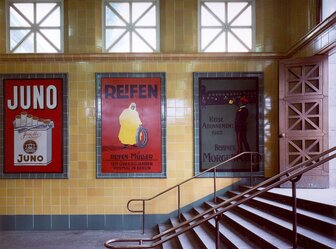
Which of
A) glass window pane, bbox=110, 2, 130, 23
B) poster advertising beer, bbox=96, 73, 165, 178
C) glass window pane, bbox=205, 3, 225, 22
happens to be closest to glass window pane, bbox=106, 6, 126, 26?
glass window pane, bbox=110, 2, 130, 23

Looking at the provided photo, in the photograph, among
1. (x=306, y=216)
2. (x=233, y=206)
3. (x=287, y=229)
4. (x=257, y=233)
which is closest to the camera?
(x=233, y=206)

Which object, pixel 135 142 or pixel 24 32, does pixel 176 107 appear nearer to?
pixel 135 142

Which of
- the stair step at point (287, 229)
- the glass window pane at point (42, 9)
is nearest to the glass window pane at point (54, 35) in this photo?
the glass window pane at point (42, 9)

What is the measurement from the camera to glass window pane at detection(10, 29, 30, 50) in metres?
8.19

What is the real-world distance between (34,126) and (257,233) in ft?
18.3

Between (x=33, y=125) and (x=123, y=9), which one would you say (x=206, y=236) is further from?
(x=123, y=9)

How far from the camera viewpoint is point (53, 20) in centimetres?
821

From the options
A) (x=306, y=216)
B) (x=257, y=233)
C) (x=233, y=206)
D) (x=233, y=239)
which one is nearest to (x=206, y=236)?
(x=233, y=239)

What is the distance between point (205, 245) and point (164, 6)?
5.50 meters

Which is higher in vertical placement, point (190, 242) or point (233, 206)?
point (233, 206)

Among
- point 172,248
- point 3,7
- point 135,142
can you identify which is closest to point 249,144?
point 135,142

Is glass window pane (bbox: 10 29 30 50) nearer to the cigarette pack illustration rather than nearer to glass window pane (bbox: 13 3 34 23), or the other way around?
glass window pane (bbox: 13 3 34 23)

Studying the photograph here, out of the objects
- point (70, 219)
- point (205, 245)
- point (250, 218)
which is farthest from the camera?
point (70, 219)

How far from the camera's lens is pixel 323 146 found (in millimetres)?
6887
